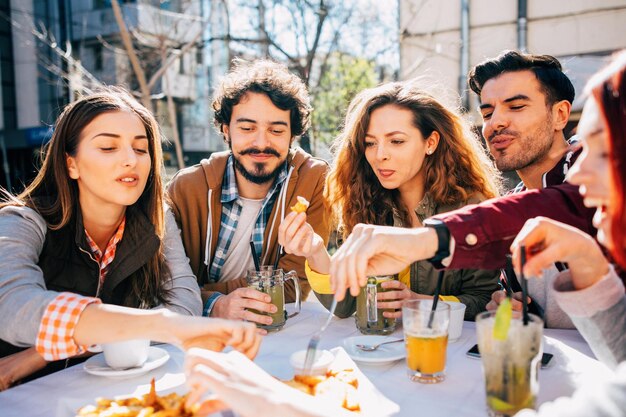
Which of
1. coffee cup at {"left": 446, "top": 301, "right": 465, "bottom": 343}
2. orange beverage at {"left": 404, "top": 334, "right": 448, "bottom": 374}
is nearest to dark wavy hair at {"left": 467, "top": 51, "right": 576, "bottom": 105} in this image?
coffee cup at {"left": 446, "top": 301, "right": 465, "bottom": 343}

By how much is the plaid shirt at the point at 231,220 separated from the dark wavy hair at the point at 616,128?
2359mm

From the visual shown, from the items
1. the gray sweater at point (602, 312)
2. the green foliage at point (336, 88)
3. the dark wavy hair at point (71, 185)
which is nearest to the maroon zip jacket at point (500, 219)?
the gray sweater at point (602, 312)

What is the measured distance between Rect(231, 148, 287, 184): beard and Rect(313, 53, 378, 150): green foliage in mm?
5439

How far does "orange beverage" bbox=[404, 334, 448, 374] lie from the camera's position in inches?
61.6

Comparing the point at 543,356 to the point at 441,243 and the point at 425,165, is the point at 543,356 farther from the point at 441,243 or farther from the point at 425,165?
the point at 425,165

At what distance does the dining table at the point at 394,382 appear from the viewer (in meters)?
1.43

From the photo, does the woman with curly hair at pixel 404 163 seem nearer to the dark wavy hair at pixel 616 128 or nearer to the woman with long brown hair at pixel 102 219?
the woman with long brown hair at pixel 102 219

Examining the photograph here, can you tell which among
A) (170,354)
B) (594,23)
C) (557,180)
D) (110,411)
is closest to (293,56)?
(594,23)

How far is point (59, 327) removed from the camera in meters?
1.58

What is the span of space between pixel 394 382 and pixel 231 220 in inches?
74.9

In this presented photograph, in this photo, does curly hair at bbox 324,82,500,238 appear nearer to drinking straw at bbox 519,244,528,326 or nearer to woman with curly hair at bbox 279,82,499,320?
woman with curly hair at bbox 279,82,499,320

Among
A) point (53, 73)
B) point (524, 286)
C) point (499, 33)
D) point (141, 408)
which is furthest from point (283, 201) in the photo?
point (53, 73)

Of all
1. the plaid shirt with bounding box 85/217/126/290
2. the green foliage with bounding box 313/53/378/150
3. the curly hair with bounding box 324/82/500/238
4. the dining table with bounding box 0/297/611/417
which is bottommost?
the dining table with bounding box 0/297/611/417

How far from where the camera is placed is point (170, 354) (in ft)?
6.14
